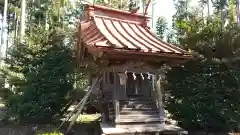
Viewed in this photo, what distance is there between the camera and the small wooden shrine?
7359 millimetres

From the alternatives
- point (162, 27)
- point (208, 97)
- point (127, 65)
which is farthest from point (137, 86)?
point (162, 27)

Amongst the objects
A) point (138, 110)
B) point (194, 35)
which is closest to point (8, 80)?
point (138, 110)

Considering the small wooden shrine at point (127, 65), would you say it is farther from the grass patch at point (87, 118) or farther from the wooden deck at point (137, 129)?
the grass patch at point (87, 118)

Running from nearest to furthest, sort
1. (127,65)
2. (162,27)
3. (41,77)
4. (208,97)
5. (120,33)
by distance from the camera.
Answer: (127,65) < (120,33) < (208,97) < (41,77) < (162,27)

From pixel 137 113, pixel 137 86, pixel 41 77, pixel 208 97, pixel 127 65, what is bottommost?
pixel 137 113

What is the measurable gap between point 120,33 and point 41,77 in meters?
4.12

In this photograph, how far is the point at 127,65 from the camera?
7.83 meters

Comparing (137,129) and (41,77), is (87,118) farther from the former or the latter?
(137,129)

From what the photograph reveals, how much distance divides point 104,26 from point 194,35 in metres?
3.36

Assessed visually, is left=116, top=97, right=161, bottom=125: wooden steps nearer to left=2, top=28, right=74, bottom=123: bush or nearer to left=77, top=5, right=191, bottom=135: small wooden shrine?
left=77, top=5, right=191, bottom=135: small wooden shrine

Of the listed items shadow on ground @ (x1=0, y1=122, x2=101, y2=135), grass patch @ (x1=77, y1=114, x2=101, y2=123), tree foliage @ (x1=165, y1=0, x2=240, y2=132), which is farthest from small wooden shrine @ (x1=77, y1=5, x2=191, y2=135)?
grass patch @ (x1=77, y1=114, x2=101, y2=123)

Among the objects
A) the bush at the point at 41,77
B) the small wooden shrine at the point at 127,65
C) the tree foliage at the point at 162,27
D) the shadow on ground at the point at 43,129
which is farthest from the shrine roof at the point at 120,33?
the tree foliage at the point at 162,27

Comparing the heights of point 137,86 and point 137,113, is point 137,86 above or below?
above

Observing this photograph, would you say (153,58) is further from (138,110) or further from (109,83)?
(109,83)
